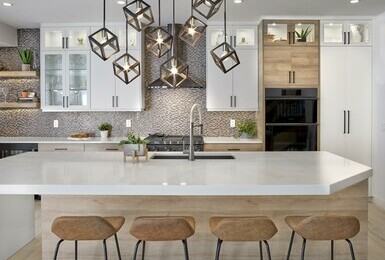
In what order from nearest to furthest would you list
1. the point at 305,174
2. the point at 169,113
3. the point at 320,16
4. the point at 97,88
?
1. the point at 305,174
2. the point at 320,16
3. the point at 97,88
4. the point at 169,113

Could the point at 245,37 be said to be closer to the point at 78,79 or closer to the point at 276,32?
the point at 276,32

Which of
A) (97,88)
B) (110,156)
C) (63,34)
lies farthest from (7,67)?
(110,156)

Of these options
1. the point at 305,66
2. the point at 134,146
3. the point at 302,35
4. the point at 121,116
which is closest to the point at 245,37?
the point at 302,35

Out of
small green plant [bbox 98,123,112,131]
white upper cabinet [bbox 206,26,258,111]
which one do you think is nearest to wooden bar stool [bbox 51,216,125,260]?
white upper cabinet [bbox 206,26,258,111]

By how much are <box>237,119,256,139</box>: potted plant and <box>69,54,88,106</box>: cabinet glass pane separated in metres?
2.33

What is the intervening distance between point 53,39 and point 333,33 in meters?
4.10

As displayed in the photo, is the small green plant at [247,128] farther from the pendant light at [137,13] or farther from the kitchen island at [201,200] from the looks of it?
the pendant light at [137,13]

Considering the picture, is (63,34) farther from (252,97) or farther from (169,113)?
(252,97)

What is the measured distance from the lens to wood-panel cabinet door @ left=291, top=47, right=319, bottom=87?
5.43m

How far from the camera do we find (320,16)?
5.43 m

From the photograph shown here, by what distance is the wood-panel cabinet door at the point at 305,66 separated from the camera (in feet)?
17.8

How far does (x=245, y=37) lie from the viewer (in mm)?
5754

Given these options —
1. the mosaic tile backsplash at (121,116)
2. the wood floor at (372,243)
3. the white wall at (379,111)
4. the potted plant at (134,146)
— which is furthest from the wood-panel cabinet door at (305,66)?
the potted plant at (134,146)

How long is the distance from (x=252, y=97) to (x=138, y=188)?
3.71 metres
